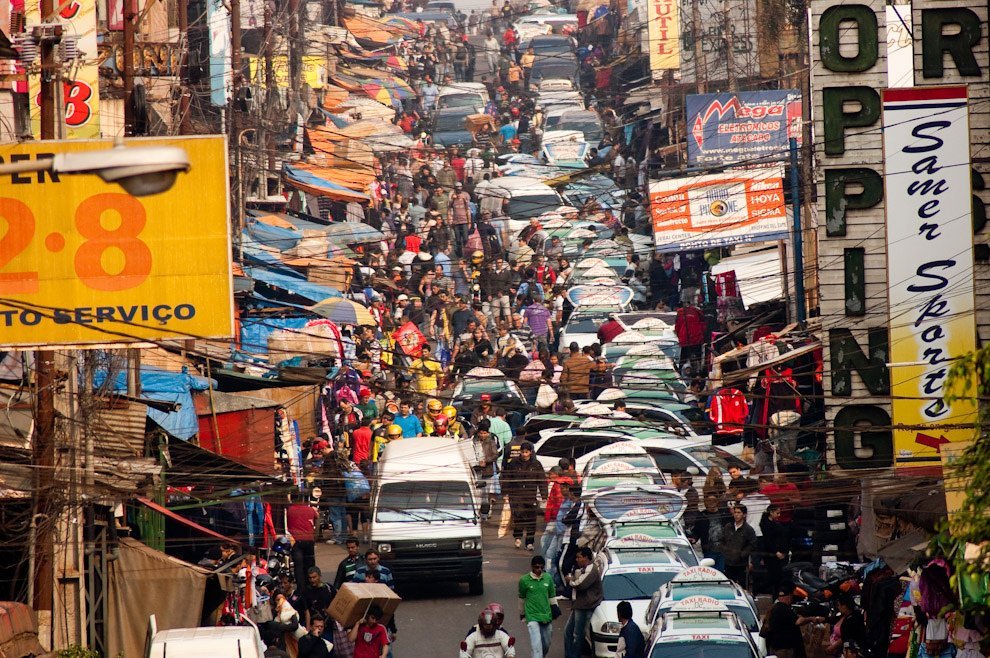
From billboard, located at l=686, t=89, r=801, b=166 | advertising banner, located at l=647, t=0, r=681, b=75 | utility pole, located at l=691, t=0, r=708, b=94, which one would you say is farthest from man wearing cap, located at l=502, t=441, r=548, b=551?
advertising banner, located at l=647, t=0, r=681, b=75

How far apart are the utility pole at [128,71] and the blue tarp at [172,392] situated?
3901mm

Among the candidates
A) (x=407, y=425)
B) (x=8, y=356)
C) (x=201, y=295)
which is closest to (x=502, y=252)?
(x=407, y=425)

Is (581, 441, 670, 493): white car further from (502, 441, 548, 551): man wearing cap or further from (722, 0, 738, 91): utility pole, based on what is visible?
(722, 0, 738, 91): utility pole

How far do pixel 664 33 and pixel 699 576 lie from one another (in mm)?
42491

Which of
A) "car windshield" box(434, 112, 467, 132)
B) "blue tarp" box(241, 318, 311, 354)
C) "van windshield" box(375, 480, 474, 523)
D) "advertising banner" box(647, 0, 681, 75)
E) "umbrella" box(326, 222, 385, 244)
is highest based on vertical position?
"advertising banner" box(647, 0, 681, 75)

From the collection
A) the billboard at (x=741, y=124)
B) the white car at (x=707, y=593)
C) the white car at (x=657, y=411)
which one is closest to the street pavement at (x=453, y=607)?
the white car at (x=707, y=593)

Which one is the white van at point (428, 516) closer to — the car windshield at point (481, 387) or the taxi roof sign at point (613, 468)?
the taxi roof sign at point (613, 468)

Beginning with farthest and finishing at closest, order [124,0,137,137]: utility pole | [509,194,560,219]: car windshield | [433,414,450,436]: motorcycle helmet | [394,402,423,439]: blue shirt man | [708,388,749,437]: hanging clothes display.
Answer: [509,194,560,219]: car windshield < [433,414,450,436]: motorcycle helmet < [394,402,423,439]: blue shirt man < [708,388,749,437]: hanging clothes display < [124,0,137,137]: utility pole

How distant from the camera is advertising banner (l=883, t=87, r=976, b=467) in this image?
18859mm

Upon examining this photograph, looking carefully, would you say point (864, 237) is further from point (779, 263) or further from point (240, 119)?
point (240, 119)

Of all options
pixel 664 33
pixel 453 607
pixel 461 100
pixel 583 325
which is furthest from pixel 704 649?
pixel 461 100

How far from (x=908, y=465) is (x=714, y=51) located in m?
32.7

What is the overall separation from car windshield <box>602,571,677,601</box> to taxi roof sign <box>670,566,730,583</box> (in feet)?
3.42

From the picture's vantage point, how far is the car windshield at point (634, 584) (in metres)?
19.6
